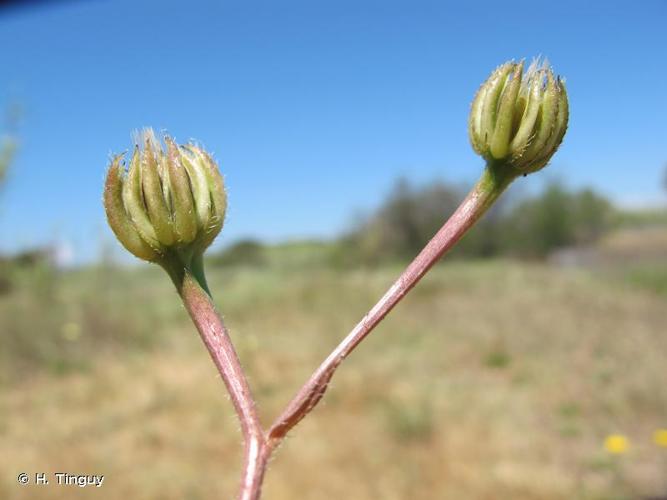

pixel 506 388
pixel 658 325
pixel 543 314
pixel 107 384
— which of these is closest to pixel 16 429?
pixel 107 384

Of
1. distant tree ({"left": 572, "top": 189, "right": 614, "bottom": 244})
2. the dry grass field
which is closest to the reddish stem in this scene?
the dry grass field

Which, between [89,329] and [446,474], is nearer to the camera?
[446,474]

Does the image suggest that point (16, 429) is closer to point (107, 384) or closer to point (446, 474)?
point (107, 384)

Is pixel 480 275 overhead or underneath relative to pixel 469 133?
underneath

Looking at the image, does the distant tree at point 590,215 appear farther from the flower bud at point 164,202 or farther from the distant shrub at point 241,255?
the flower bud at point 164,202

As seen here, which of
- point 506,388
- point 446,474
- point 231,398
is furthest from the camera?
point 506,388

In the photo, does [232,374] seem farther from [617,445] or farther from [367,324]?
[617,445]

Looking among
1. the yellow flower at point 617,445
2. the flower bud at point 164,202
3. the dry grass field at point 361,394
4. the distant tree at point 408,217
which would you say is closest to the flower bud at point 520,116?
the flower bud at point 164,202

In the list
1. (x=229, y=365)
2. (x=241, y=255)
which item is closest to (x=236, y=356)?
(x=229, y=365)
